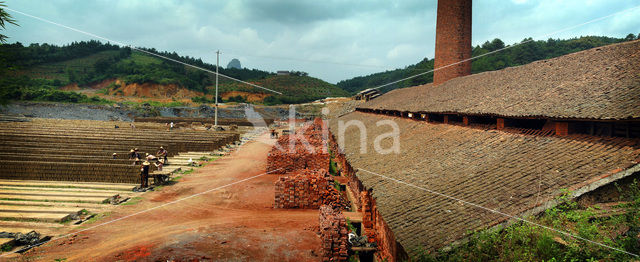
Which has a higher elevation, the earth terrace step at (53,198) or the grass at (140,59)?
the grass at (140,59)

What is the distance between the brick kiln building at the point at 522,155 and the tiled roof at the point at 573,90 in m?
0.03

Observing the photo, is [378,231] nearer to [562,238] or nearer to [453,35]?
[562,238]

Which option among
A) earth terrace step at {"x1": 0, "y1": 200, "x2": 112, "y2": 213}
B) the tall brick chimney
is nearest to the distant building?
the tall brick chimney

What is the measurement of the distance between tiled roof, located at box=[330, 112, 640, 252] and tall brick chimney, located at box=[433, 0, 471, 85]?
57.4 feet

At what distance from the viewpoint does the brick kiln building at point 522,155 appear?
509cm

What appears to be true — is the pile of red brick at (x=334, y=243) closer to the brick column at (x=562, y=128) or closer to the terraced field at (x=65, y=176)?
the brick column at (x=562, y=128)

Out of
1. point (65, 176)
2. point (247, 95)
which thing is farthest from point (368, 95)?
point (247, 95)

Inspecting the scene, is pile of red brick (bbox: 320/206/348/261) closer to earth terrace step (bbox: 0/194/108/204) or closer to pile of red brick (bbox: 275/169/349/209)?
pile of red brick (bbox: 275/169/349/209)

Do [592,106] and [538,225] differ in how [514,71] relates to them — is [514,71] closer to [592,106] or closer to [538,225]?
[592,106]

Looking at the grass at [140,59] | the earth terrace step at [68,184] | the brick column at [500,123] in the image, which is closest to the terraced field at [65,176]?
the earth terrace step at [68,184]

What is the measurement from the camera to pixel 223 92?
100438 millimetres

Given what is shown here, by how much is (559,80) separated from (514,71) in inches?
184

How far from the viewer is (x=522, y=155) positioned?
6.77 m

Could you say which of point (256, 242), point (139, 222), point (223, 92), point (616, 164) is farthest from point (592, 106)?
point (223, 92)
